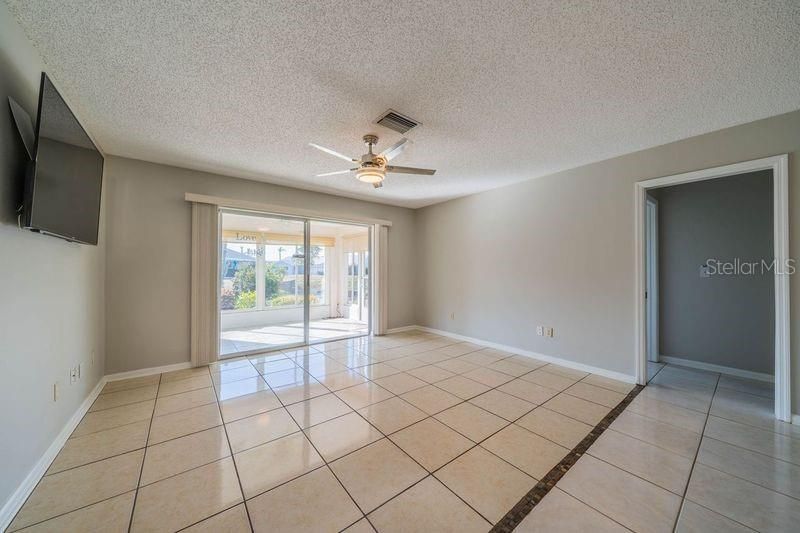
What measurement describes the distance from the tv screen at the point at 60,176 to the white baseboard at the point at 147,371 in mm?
1943

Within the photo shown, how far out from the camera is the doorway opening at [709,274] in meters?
3.25

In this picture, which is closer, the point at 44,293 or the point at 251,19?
the point at 251,19

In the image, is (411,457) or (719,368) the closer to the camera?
(411,457)

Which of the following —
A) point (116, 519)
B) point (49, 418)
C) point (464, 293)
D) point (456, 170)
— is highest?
point (456, 170)

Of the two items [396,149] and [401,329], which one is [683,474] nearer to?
[396,149]

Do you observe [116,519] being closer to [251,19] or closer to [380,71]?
[251,19]

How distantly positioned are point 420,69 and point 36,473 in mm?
3611

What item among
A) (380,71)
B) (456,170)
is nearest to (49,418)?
(380,71)

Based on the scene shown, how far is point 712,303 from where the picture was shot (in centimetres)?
373

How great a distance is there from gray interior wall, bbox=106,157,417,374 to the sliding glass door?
48cm

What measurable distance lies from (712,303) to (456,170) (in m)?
3.89

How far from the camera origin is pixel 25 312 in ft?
5.53

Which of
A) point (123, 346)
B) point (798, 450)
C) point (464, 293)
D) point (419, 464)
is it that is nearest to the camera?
point (419, 464)

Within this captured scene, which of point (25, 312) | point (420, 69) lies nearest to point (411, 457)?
point (25, 312)
